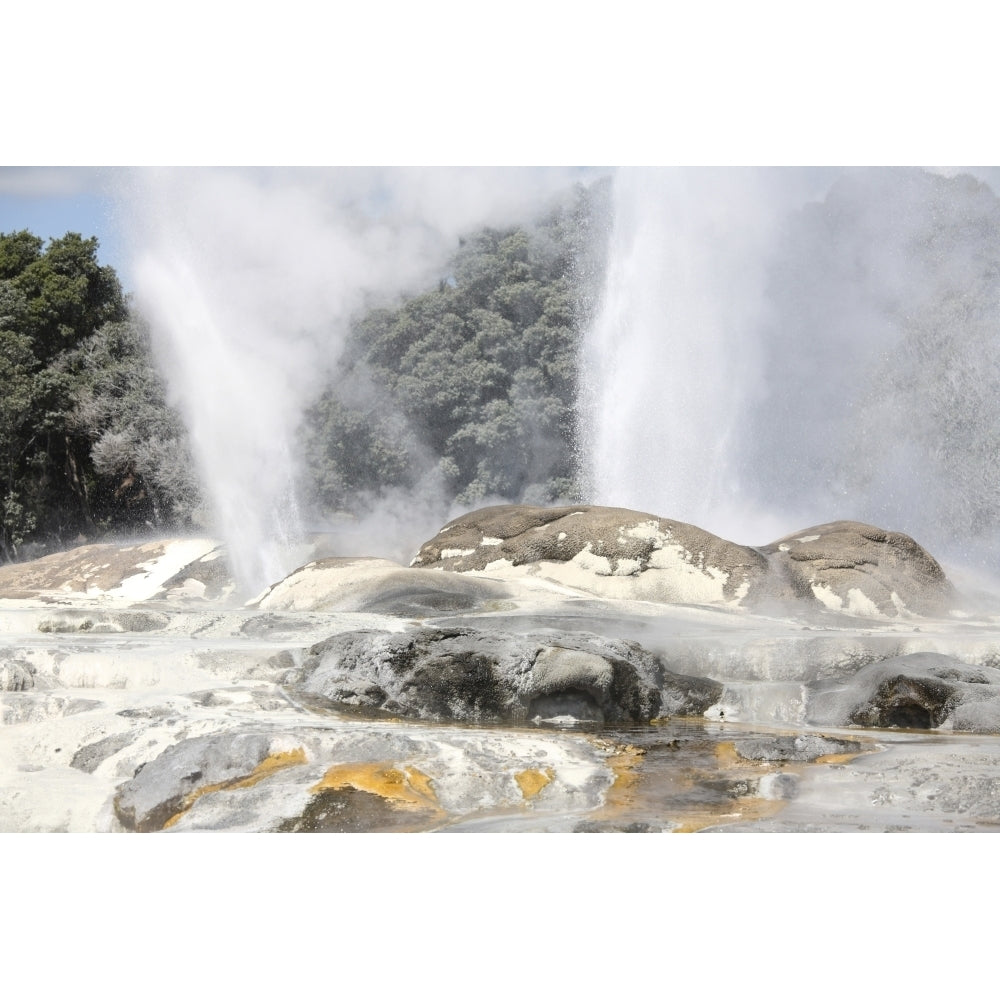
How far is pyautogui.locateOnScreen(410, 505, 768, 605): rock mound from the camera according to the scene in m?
7.24

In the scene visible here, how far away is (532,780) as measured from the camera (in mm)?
3631

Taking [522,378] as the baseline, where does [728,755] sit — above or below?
below

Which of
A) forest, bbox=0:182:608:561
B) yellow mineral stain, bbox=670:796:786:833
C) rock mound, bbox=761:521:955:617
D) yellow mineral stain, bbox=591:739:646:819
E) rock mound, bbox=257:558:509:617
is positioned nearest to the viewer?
yellow mineral stain, bbox=670:796:786:833

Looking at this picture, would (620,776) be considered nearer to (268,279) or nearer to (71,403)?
(71,403)

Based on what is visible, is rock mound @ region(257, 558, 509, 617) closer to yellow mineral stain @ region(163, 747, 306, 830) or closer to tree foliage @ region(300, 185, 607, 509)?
yellow mineral stain @ region(163, 747, 306, 830)

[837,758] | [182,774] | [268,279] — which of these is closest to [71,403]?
[268,279]

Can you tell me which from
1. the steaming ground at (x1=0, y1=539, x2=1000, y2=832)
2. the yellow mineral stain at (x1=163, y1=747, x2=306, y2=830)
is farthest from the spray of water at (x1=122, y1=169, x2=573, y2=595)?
the yellow mineral stain at (x1=163, y1=747, x2=306, y2=830)

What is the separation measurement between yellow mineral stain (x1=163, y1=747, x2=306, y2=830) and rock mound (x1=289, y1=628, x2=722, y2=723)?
0.83 meters

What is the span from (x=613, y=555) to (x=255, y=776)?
4201 millimetres

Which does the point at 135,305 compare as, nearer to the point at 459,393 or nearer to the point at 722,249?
the point at 459,393

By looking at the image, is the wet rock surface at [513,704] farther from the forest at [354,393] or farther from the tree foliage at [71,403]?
the forest at [354,393]

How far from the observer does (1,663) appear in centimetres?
447
